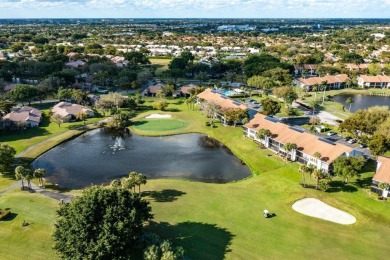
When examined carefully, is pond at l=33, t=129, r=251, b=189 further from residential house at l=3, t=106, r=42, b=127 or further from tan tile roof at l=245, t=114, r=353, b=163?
residential house at l=3, t=106, r=42, b=127

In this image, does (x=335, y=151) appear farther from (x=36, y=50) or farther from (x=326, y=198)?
(x=36, y=50)

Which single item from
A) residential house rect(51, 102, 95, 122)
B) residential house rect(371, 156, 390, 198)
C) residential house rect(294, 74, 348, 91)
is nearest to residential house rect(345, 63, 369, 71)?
residential house rect(294, 74, 348, 91)

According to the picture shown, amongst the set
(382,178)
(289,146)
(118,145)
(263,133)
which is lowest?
(118,145)

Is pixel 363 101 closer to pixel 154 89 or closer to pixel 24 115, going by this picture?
pixel 154 89

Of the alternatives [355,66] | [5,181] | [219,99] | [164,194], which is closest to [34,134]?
[5,181]

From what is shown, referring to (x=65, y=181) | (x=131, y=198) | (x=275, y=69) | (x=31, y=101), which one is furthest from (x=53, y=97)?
(x=131, y=198)

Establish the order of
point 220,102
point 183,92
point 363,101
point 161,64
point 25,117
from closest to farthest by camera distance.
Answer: point 25,117 → point 220,102 → point 363,101 → point 183,92 → point 161,64

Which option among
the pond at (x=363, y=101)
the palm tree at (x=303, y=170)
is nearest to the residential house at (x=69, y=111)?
the palm tree at (x=303, y=170)
